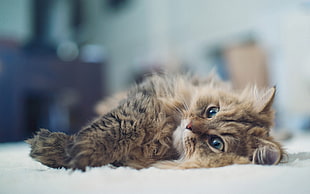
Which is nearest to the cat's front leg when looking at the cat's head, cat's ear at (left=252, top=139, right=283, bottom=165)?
the cat's head

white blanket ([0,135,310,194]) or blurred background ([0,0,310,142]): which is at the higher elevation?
blurred background ([0,0,310,142])

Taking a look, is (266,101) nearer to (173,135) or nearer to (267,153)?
(267,153)

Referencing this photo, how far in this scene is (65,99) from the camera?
11.5ft

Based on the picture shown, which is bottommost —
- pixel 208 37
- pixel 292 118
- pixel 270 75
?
pixel 292 118

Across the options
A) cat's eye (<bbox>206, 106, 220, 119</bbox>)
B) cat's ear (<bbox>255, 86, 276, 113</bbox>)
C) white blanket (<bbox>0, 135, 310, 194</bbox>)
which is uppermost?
cat's ear (<bbox>255, 86, 276, 113</bbox>)

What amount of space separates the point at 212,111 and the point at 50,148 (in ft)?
1.54

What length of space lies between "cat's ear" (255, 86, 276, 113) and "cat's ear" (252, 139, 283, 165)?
13cm

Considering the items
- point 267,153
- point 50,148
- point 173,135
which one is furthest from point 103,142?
point 267,153

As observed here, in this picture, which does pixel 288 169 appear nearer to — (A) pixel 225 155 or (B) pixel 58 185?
(A) pixel 225 155

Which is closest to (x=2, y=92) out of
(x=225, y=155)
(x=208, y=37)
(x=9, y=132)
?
(x=9, y=132)

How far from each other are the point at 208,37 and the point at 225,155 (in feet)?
9.77

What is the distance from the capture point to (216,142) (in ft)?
2.96

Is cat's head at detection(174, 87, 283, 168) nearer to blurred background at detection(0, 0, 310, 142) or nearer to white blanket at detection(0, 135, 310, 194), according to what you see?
white blanket at detection(0, 135, 310, 194)

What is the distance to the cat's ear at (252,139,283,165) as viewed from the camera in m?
0.83
